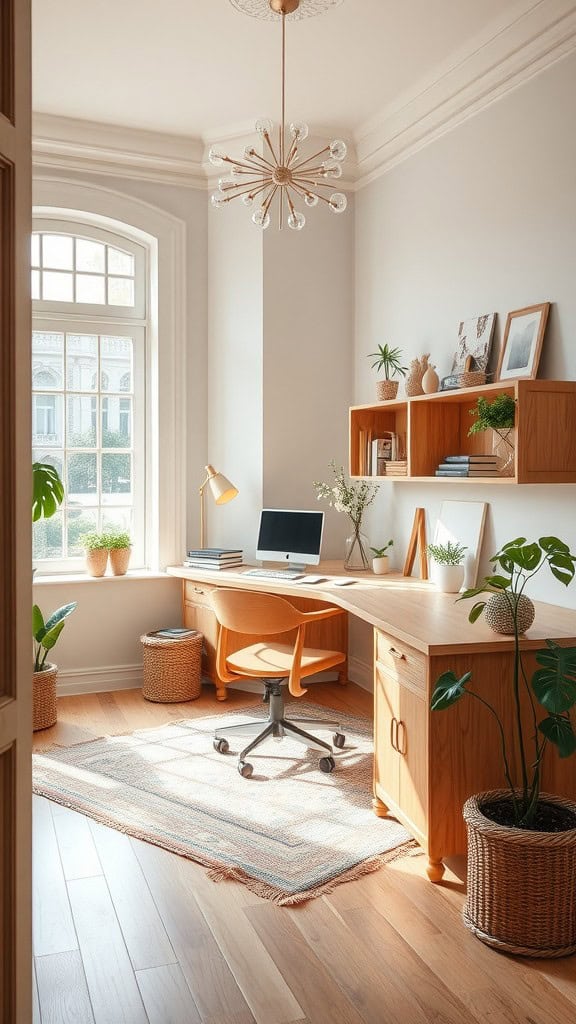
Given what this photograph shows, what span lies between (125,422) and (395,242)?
192cm

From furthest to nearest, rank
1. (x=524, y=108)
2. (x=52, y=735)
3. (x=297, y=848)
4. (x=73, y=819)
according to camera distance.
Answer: (x=52, y=735) → (x=524, y=108) → (x=73, y=819) → (x=297, y=848)

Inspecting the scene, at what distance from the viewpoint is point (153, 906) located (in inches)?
99.0

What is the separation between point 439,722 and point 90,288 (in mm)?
3546

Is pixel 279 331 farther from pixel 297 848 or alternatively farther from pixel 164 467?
pixel 297 848

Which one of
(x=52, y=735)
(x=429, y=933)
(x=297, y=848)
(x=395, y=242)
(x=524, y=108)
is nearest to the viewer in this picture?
(x=429, y=933)

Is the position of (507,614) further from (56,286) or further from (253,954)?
(56,286)

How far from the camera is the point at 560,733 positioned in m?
2.27

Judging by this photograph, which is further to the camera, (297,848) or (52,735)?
(52,735)

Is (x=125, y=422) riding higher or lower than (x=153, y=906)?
higher

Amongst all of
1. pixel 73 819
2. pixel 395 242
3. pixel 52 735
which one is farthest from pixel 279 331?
pixel 73 819

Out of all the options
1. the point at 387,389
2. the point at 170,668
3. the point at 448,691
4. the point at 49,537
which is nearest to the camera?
the point at 448,691

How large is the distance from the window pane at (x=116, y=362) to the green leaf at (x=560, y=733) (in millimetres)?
3543

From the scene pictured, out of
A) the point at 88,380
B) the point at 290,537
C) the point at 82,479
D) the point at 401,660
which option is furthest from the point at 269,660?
the point at 88,380

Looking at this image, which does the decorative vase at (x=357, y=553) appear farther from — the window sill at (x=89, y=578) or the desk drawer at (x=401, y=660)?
the desk drawer at (x=401, y=660)
